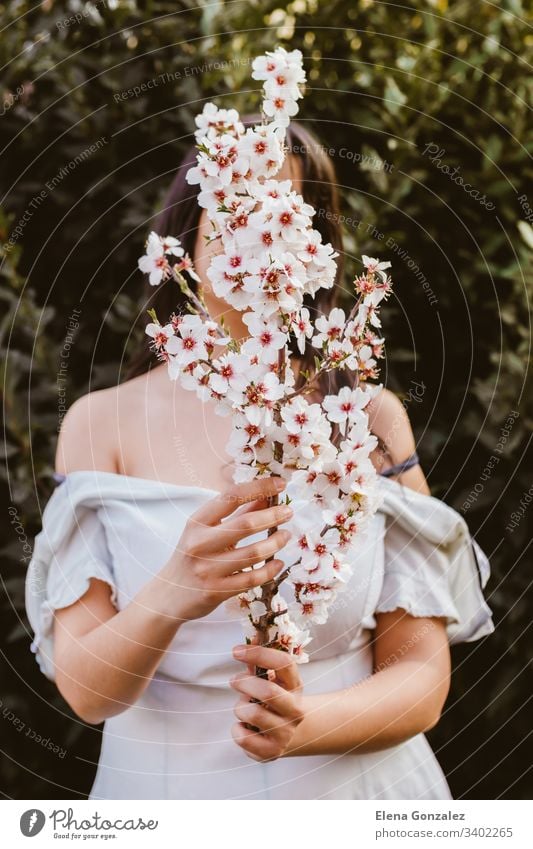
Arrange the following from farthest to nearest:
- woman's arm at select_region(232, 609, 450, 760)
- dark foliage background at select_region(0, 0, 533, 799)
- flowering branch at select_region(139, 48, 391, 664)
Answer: dark foliage background at select_region(0, 0, 533, 799) < woman's arm at select_region(232, 609, 450, 760) < flowering branch at select_region(139, 48, 391, 664)

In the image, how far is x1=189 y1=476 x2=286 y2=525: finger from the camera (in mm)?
613

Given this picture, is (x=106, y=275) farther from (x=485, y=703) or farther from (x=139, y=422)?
(x=485, y=703)

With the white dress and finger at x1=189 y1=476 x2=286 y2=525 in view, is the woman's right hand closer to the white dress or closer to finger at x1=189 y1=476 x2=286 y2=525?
finger at x1=189 y1=476 x2=286 y2=525

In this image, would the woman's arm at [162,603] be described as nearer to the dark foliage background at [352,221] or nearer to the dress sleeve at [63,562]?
the dress sleeve at [63,562]

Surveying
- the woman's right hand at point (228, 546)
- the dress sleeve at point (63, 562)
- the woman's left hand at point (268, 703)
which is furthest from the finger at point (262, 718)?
the dress sleeve at point (63, 562)

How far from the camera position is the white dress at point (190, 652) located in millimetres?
891

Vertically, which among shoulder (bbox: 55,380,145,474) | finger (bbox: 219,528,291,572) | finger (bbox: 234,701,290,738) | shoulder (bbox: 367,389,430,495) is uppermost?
shoulder (bbox: 367,389,430,495)

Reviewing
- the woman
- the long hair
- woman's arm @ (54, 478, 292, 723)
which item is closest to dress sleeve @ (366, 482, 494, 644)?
the woman

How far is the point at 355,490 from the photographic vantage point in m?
0.60

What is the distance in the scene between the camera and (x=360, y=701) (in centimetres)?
86

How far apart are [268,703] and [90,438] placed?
0.38 metres

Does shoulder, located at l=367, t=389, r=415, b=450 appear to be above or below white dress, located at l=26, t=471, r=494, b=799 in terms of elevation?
above
